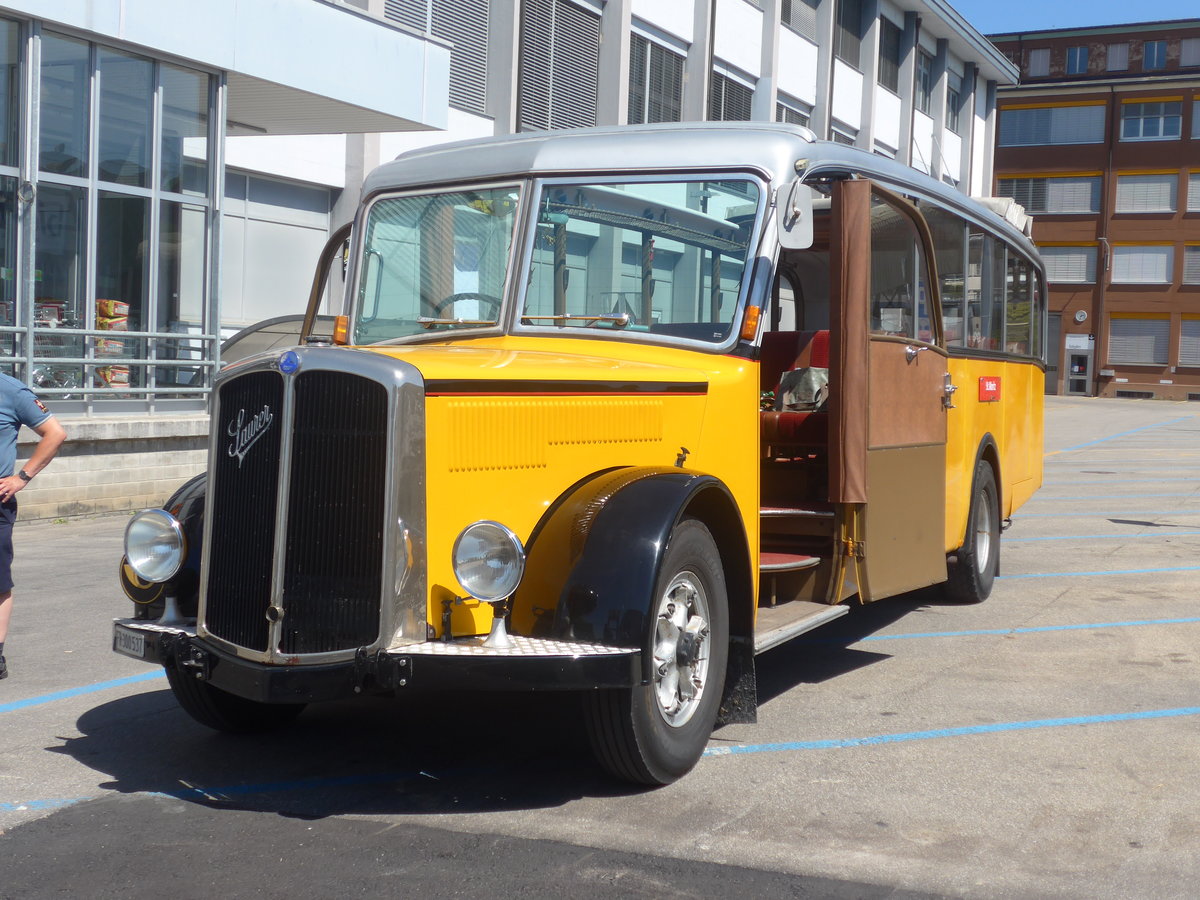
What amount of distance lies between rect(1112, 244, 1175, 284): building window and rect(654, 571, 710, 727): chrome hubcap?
56.2 m

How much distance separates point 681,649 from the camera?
5148 mm

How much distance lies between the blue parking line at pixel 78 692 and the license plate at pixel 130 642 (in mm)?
1437

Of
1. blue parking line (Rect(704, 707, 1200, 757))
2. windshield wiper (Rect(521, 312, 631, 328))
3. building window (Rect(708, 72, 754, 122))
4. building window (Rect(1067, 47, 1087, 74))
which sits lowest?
blue parking line (Rect(704, 707, 1200, 757))

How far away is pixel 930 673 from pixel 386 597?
3.53 meters

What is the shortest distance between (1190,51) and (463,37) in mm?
50510

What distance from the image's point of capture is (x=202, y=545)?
16.6 feet

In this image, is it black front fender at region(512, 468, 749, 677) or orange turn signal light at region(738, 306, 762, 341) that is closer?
black front fender at region(512, 468, 749, 677)

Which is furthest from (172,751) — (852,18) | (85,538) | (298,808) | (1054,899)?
(852,18)

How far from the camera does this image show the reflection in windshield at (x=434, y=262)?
243 inches

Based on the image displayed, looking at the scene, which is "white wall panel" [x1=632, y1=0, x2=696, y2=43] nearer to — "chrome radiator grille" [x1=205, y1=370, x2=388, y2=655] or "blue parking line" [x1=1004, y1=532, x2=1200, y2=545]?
"blue parking line" [x1=1004, y1=532, x2=1200, y2=545]

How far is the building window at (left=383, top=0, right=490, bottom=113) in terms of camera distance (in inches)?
795

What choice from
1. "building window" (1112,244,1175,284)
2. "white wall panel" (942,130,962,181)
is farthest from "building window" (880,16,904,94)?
"building window" (1112,244,1175,284)

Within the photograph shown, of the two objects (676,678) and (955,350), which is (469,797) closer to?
(676,678)

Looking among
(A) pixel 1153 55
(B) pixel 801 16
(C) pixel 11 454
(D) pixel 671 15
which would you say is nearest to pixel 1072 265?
(A) pixel 1153 55
